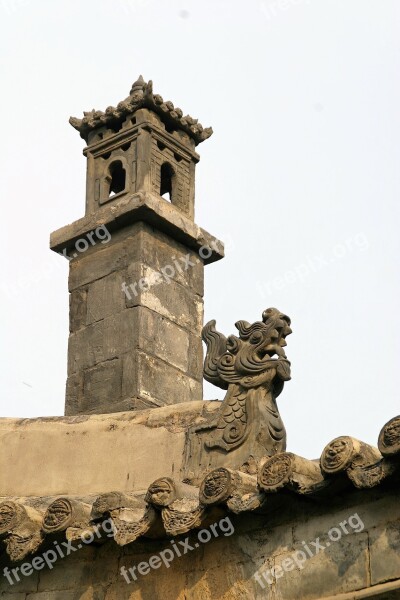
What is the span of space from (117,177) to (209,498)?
20.5 feet

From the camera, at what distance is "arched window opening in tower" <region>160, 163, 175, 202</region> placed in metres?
14.0

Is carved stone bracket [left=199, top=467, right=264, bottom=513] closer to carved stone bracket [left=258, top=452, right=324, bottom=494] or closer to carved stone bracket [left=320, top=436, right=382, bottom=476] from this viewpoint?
carved stone bracket [left=258, top=452, right=324, bottom=494]

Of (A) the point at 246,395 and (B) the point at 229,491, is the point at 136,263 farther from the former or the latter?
(B) the point at 229,491

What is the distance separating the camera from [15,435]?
10.3m

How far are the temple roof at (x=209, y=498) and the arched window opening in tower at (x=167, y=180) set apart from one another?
5269mm

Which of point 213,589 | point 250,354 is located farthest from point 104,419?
point 213,589

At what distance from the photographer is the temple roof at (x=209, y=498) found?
789 centimetres

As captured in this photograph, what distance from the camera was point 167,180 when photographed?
14.2m

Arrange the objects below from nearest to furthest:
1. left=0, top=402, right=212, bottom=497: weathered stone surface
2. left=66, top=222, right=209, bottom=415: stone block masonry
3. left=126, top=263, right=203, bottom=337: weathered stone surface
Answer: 1. left=0, top=402, right=212, bottom=497: weathered stone surface
2. left=66, top=222, right=209, bottom=415: stone block masonry
3. left=126, top=263, right=203, bottom=337: weathered stone surface

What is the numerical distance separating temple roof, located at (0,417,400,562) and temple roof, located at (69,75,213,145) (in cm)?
551

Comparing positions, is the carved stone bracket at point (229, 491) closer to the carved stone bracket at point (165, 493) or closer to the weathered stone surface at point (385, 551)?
the carved stone bracket at point (165, 493)

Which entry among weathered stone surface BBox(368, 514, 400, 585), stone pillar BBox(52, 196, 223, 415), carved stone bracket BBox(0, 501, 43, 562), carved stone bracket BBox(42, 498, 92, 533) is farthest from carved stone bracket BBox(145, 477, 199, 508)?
stone pillar BBox(52, 196, 223, 415)

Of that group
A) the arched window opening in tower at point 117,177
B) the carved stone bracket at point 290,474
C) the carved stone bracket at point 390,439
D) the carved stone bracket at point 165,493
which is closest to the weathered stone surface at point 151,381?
the arched window opening in tower at point 117,177

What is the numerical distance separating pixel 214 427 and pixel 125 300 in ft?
11.8
